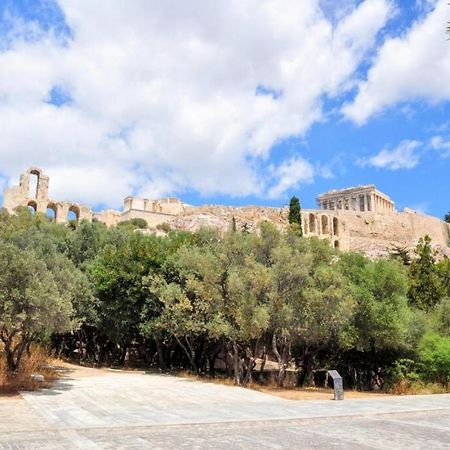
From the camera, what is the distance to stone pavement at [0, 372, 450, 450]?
25.8ft

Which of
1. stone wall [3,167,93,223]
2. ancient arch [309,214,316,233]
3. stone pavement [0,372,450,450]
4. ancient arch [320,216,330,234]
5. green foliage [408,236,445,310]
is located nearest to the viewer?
stone pavement [0,372,450,450]

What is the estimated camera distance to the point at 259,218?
74500 millimetres

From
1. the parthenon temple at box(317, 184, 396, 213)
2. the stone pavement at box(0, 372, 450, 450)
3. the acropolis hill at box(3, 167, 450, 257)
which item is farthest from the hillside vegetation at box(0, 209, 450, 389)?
the parthenon temple at box(317, 184, 396, 213)

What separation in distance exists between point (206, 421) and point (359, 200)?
108 m

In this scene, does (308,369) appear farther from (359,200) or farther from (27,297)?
(359,200)

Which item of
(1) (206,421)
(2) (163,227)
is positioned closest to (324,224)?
(2) (163,227)

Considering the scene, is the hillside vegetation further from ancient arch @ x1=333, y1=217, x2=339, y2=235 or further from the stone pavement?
ancient arch @ x1=333, y1=217, x2=339, y2=235

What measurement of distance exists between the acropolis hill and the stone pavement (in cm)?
4661

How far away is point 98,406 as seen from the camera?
38.0 ft

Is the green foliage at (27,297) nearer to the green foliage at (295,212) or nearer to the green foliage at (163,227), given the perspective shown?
the green foliage at (163,227)

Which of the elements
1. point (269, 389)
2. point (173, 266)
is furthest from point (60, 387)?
point (173, 266)

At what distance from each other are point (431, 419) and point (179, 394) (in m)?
6.90

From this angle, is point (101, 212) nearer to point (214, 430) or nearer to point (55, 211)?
point (55, 211)

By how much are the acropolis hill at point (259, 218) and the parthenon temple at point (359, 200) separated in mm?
20980
